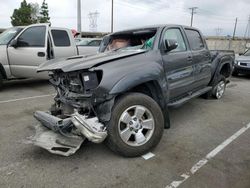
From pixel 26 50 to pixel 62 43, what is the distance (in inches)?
48.5

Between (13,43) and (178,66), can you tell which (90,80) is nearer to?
(178,66)

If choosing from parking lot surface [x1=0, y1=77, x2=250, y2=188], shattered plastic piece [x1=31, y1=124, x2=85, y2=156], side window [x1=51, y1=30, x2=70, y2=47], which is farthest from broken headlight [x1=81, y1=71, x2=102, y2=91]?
side window [x1=51, y1=30, x2=70, y2=47]

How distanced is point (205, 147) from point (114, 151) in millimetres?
1484

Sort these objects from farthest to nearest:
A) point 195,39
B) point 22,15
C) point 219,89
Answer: point 22,15 < point 219,89 < point 195,39

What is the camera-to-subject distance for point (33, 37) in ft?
24.1

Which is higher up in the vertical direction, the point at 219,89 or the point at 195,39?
the point at 195,39

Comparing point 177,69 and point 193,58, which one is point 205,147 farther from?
point 193,58

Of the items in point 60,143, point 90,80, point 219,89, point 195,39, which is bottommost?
point 60,143

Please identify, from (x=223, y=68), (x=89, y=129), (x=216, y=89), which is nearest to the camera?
(x=89, y=129)

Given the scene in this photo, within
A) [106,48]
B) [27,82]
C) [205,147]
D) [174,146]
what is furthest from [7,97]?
[205,147]

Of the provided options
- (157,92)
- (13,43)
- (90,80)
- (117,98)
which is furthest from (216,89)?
(13,43)

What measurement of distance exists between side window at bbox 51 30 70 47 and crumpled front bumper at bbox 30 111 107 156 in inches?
200

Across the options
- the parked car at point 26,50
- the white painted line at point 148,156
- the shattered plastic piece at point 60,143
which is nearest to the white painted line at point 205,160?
the white painted line at point 148,156

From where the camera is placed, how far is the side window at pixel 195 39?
4.96m
